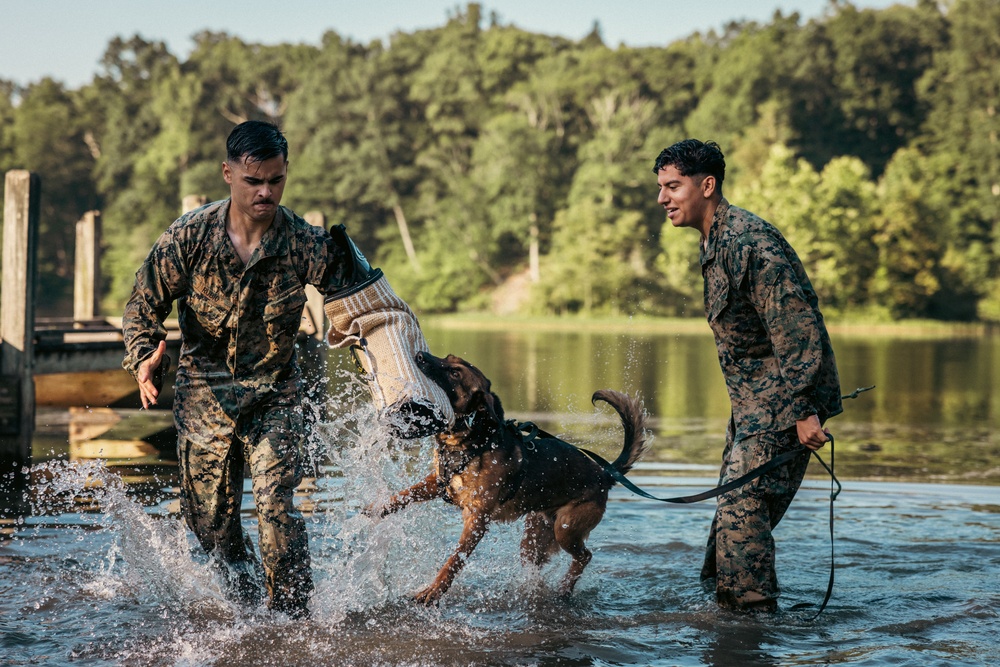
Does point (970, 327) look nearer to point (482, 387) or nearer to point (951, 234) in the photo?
point (951, 234)

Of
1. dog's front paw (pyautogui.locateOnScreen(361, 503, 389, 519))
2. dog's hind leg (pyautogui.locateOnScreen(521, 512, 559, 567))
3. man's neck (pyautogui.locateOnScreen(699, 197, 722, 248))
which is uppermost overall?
man's neck (pyautogui.locateOnScreen(699, 197, 722, 248))

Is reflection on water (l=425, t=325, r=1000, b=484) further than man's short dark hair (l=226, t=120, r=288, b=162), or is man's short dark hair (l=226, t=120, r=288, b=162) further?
reflection on water (l=425, t=325, r=1000, b=484)

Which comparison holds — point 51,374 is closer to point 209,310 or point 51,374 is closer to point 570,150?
point 209,310

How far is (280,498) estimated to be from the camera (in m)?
5.36

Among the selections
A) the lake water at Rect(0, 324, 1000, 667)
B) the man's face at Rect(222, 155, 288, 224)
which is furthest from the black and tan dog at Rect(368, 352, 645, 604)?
the man's face at Rect(222, 155, 288, 224)

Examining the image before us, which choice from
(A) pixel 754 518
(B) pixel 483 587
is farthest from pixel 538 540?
(A) pixel 754 518

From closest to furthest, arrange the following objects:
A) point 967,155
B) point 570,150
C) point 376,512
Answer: point 376,512 → point 967,155 → point 570,150

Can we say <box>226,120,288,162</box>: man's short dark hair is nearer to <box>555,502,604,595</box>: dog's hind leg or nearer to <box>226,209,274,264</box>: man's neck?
<box>226,209,274,264</box>: man's neck

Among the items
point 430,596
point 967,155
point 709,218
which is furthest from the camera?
point 967,155

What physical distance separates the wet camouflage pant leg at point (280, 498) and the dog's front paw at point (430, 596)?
2.79 feet

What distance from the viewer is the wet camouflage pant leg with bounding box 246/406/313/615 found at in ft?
17.6

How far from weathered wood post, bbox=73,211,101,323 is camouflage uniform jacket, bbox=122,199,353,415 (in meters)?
13.7

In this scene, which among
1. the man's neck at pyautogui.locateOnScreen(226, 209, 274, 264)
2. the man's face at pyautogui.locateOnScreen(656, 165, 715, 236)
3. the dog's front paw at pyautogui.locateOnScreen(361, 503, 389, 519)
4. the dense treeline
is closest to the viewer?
the man's neck at pyautogui.locateOnScreen(226, 209, 274, 264)

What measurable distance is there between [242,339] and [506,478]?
1821 mm
